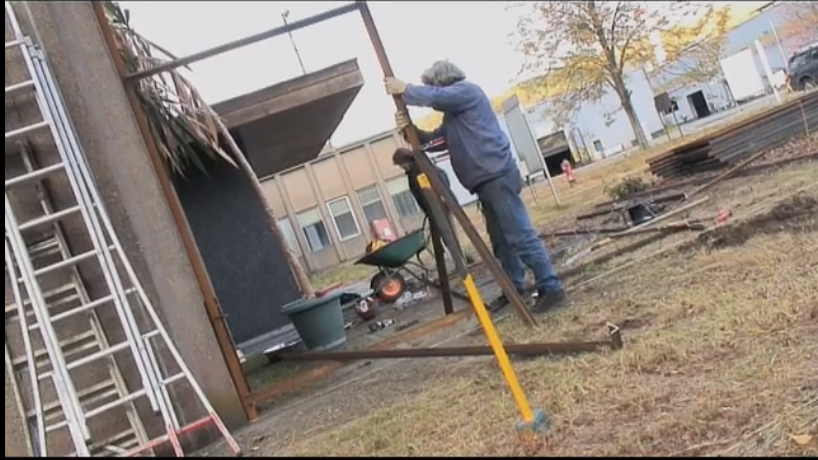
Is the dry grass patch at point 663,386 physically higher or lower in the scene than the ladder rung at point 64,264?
lower

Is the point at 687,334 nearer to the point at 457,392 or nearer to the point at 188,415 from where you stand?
the point at 457,392

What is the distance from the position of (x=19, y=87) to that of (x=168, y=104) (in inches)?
92.5

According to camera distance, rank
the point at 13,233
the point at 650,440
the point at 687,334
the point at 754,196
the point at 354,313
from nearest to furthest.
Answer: the point at 650,440
the point at 687,334
the point at 13,233
the point at 754,196
the point at 354,313

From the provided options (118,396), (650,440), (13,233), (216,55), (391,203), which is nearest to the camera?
(650,440)

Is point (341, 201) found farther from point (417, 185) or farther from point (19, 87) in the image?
point (19, 87)

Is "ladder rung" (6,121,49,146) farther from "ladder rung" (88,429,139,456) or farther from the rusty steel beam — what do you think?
the rusty steel beam

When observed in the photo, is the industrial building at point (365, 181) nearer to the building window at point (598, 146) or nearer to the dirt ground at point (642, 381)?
the building window at point (598, 146)

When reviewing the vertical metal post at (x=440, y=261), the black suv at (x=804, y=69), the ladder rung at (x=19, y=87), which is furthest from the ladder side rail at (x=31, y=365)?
the black suv at (x=804, y=69)

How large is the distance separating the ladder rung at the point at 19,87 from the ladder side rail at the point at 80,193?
0.05 meters

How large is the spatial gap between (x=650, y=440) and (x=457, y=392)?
1.45 m

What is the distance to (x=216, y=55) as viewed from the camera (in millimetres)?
5031

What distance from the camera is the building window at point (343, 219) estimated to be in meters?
28.8

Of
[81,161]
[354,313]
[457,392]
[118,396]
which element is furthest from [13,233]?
[354,313]

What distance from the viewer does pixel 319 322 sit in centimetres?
700
